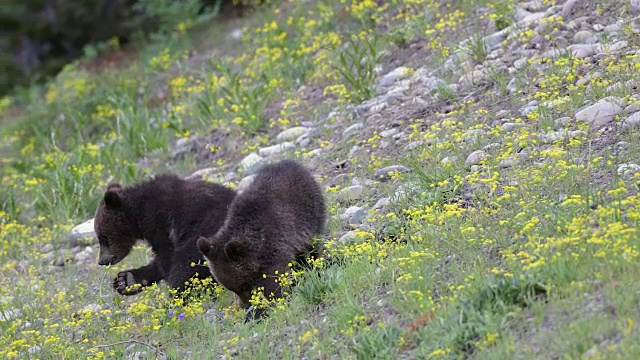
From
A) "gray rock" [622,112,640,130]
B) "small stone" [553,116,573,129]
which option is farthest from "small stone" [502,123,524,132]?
"gray rock" [622,112,640,130]

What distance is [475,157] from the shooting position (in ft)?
26.8

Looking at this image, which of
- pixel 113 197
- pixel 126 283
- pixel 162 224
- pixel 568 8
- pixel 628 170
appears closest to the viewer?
pixel 628 170

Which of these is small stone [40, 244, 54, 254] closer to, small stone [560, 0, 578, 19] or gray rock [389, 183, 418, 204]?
gray rock [389, 183, 418, 204]

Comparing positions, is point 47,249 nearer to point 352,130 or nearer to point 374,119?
point 352,130

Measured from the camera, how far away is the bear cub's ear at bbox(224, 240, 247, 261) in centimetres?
721

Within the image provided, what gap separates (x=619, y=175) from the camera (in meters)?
6.97

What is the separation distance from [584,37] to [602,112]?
6.14 ft

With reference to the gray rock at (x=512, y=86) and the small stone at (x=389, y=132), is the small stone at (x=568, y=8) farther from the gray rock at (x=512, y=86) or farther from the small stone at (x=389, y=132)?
the small stone at (x=389, y=132)

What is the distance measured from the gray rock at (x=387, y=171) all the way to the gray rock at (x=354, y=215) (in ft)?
1.74

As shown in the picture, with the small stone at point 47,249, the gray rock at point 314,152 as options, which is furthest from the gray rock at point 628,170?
the small stone at point 47,249

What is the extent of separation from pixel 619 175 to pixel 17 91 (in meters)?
13.6

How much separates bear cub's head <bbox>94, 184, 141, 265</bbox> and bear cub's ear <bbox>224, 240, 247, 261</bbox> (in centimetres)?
180

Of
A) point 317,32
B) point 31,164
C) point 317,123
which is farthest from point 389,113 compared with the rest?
point 31,164

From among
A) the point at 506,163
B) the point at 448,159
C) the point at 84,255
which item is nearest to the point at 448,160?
Answer: the point at 448,159
